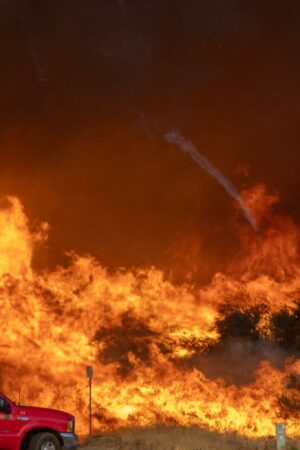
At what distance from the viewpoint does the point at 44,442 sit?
1728cm

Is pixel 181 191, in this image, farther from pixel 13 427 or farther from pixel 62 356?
pixel 13 427

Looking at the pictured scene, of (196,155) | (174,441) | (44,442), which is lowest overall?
(44,442)

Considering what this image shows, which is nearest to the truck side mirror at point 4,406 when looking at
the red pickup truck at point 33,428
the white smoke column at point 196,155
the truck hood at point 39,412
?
the red pickup truck at point 33,428

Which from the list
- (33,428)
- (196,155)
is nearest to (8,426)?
(33,428)

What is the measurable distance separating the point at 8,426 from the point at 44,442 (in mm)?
1086

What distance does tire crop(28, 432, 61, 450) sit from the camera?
1708 centimetres

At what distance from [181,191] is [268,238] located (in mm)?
13115

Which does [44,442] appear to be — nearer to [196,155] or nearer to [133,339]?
[133,339]

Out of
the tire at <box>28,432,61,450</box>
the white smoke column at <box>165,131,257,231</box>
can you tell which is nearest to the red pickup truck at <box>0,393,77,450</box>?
the tire at <box>28,432,61,450</box>

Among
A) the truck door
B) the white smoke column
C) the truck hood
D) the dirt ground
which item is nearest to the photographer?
the truck door

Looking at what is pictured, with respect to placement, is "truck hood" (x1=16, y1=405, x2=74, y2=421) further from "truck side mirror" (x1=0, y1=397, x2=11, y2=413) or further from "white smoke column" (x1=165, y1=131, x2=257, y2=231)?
"white smoke column" (x1=165, y1=131, x2=257, y2=231)

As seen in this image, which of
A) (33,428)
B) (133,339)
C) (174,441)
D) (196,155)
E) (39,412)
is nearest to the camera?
(33,428)

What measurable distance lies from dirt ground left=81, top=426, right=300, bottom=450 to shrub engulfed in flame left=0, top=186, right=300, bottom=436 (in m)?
1.22

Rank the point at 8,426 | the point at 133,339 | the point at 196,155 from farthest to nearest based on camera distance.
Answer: the point at 196,155, the point at 133,339, the point at 8,426
